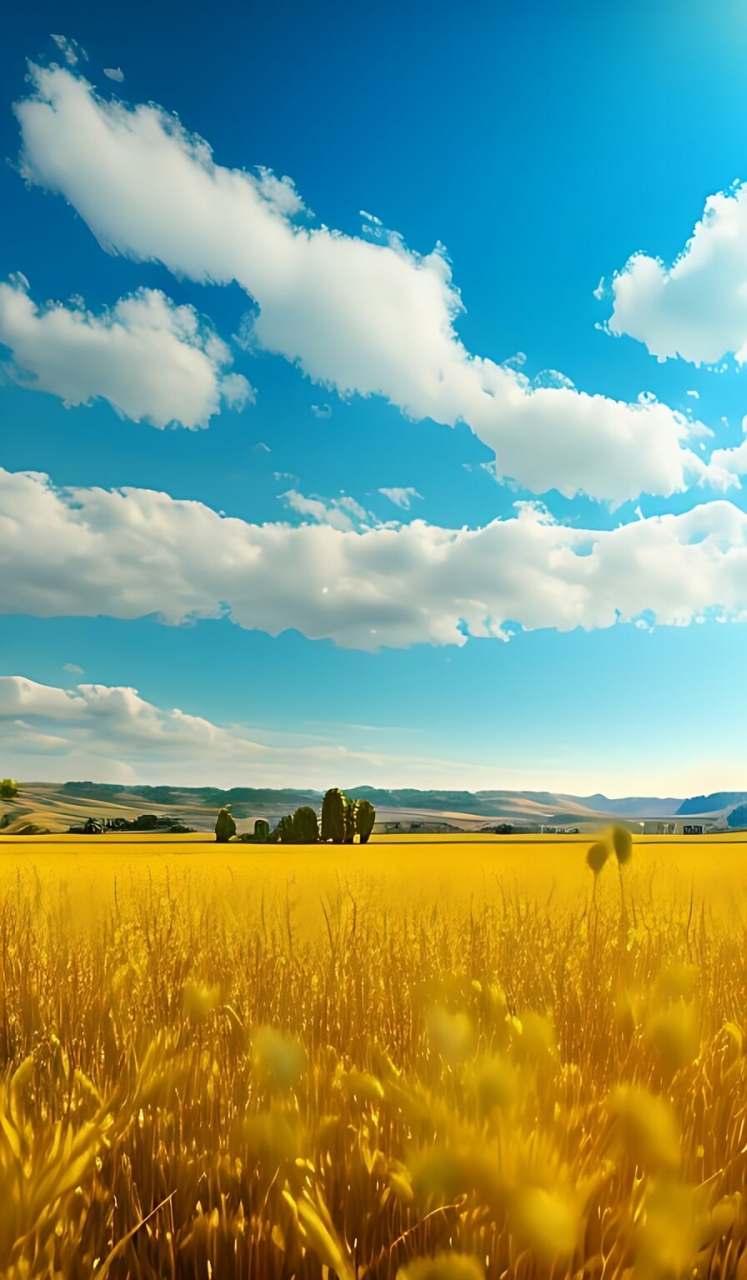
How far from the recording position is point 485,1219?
1.85 m

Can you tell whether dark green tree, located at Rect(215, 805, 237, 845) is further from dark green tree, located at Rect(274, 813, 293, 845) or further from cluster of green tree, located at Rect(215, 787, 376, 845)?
dark green tree, located at Rect(274, 813, 293, 845)

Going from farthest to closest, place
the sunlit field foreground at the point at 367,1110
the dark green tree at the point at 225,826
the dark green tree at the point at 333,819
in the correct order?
the dark green tree at the point at 225,826 → the dark green tree at the point at 333,819 → the sunlit field foreground at the point at 367,1110

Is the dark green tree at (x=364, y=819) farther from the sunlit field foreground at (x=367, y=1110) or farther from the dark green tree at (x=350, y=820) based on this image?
the sunlit field foreground at (x=367, y=1110)

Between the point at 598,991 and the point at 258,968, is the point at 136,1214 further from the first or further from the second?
the point at 598,991

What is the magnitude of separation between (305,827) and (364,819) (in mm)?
3342

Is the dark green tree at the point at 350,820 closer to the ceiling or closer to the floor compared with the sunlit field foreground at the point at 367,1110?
closer to the floor

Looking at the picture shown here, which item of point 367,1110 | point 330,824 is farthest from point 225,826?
point 367,1110

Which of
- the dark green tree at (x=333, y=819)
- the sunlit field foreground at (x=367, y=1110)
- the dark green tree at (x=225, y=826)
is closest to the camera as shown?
the sunlit field foreground at (x=367, y=1110)

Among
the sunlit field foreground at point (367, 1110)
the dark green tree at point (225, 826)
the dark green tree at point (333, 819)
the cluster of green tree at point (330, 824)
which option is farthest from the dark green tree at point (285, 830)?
the sunlit field foreground at point (367, 1110)

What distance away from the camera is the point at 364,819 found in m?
38.9

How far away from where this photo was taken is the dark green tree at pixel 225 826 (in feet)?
131

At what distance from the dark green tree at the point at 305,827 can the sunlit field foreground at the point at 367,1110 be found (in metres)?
33.6

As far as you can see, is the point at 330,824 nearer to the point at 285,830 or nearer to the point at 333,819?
the point at 333,819

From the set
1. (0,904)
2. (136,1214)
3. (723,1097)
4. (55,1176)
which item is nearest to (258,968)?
(136,1214)
